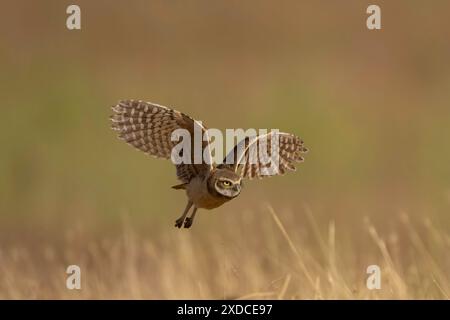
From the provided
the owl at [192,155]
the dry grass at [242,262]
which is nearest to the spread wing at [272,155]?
the owl at [192,155]

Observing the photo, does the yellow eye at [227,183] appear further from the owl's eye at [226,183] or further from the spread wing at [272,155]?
the spread wing at [272,155]

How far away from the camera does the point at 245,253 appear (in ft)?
26.7

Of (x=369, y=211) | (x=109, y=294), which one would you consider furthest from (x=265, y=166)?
(x=369, y=211)

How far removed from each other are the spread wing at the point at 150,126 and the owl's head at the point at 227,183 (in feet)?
1.12

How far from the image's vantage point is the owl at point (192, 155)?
504cm

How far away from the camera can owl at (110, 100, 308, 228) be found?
504 cm

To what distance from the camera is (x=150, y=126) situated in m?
5.52

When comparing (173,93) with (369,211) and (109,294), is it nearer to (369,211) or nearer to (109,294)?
(369,211)

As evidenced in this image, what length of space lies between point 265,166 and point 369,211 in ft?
23.8

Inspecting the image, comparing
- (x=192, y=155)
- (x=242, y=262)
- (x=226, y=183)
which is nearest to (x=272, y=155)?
(x=192, y=155)

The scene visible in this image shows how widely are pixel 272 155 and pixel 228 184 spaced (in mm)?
846

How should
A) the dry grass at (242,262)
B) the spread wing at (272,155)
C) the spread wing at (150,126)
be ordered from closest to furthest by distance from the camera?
1. the spread wing at (150,126)
2. the spread wing at (272,155)
3. the dry grass at (242,262)

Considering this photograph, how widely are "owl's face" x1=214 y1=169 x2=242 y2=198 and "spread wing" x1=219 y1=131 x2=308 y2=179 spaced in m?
0.43

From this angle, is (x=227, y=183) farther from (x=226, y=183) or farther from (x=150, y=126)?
(x=150, y=126)
